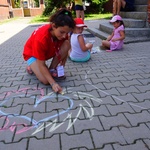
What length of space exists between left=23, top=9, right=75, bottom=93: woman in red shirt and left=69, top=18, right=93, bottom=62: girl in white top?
75cm

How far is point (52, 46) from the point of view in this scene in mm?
2730

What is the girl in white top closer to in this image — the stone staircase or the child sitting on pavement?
the child sitting on pavement

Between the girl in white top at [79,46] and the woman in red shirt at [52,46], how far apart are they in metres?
0.75

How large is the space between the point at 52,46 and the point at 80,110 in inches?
39.1

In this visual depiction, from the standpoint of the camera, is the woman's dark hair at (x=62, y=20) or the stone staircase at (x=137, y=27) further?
the stone staircase at (x=137, y=27)

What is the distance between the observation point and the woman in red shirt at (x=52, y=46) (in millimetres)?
2373

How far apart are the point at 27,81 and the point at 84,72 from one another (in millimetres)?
928

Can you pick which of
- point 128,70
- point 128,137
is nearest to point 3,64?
point 128,70

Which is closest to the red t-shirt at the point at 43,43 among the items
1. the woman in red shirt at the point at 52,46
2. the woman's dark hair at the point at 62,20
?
the woman in red shirt at the point at 52,46

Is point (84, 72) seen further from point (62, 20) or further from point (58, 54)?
point (62, 20)

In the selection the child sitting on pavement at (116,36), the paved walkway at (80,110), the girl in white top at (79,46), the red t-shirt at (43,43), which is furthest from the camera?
the child sitting on pavement at (116,36)

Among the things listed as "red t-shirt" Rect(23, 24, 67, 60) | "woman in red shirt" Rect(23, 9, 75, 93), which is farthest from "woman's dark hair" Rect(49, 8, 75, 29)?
"red t-shirt" Rect(23, 24, 67, 60)

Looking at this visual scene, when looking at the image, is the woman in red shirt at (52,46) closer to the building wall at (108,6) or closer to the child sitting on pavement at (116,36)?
the child sitting on pavement at (116,36)

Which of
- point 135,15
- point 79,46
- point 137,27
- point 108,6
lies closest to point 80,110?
point 79,46
